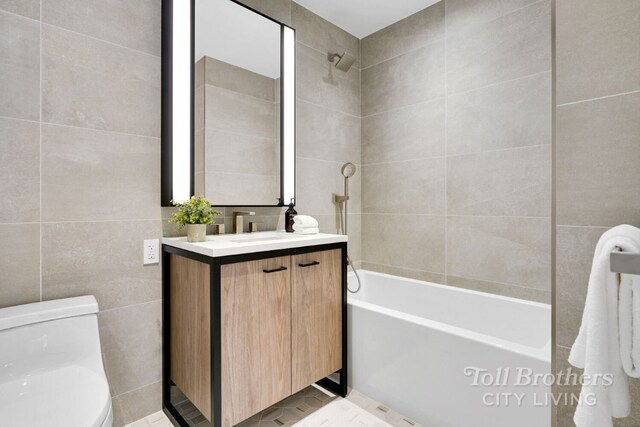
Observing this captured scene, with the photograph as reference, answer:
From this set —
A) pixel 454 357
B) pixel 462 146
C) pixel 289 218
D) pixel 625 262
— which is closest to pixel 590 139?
pixel 625 262

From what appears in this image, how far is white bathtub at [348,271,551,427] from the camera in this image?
1.36 meters

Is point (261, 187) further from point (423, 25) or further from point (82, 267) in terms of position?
point (423, 25)

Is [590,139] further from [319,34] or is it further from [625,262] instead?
[319,34]

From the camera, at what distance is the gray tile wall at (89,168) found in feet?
4.39

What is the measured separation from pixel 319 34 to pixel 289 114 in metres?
0.79

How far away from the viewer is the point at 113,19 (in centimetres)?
156

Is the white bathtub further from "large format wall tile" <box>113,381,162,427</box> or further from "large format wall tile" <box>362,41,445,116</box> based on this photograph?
"large format wall tile" <box>362,41,445,116</box>

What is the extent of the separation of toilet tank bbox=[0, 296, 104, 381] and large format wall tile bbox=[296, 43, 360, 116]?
6.25 feet

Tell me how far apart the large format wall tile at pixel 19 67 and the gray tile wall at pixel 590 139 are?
1922mm

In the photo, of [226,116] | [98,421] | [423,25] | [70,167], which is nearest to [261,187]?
[226,116]

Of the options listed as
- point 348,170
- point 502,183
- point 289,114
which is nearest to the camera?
point 502,183

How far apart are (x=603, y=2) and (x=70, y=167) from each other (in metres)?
1.97

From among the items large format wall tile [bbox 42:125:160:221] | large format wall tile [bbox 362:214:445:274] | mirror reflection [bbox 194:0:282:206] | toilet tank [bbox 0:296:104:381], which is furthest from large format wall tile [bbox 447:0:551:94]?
toilet tank [bbox 0:296:104:381]

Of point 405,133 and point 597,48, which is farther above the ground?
→ point 405,133
